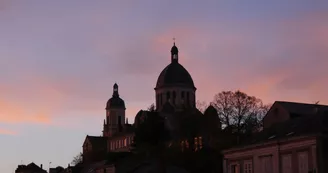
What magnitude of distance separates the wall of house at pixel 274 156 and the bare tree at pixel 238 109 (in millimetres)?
35372

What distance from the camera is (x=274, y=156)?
54719mm

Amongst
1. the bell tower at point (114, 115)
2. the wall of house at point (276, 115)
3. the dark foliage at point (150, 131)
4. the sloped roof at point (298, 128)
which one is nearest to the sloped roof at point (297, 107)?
the wall of house at point (276, 115)

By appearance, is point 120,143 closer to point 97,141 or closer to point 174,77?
point 97,141

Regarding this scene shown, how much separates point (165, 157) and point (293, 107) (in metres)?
17.2

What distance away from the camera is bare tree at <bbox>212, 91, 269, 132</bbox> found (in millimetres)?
97938

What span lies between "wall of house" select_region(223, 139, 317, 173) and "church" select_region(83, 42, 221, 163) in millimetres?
8089

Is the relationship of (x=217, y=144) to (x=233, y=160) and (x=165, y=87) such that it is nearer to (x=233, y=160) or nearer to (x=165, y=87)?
(x=233, y=160)

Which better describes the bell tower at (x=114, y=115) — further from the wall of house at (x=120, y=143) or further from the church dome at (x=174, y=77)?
the church dome at (x=174, y=77)

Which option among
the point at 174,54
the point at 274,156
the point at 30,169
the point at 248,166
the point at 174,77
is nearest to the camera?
the point at 274,156

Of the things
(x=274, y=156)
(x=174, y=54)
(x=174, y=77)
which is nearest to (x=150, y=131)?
(x=274, y=156)

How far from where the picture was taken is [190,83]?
157 metres

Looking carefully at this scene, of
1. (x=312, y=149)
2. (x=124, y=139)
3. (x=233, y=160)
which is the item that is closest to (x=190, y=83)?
(x=124, y=139)

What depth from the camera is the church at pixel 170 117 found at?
95.4 metres

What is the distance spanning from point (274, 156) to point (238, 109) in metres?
44.9
